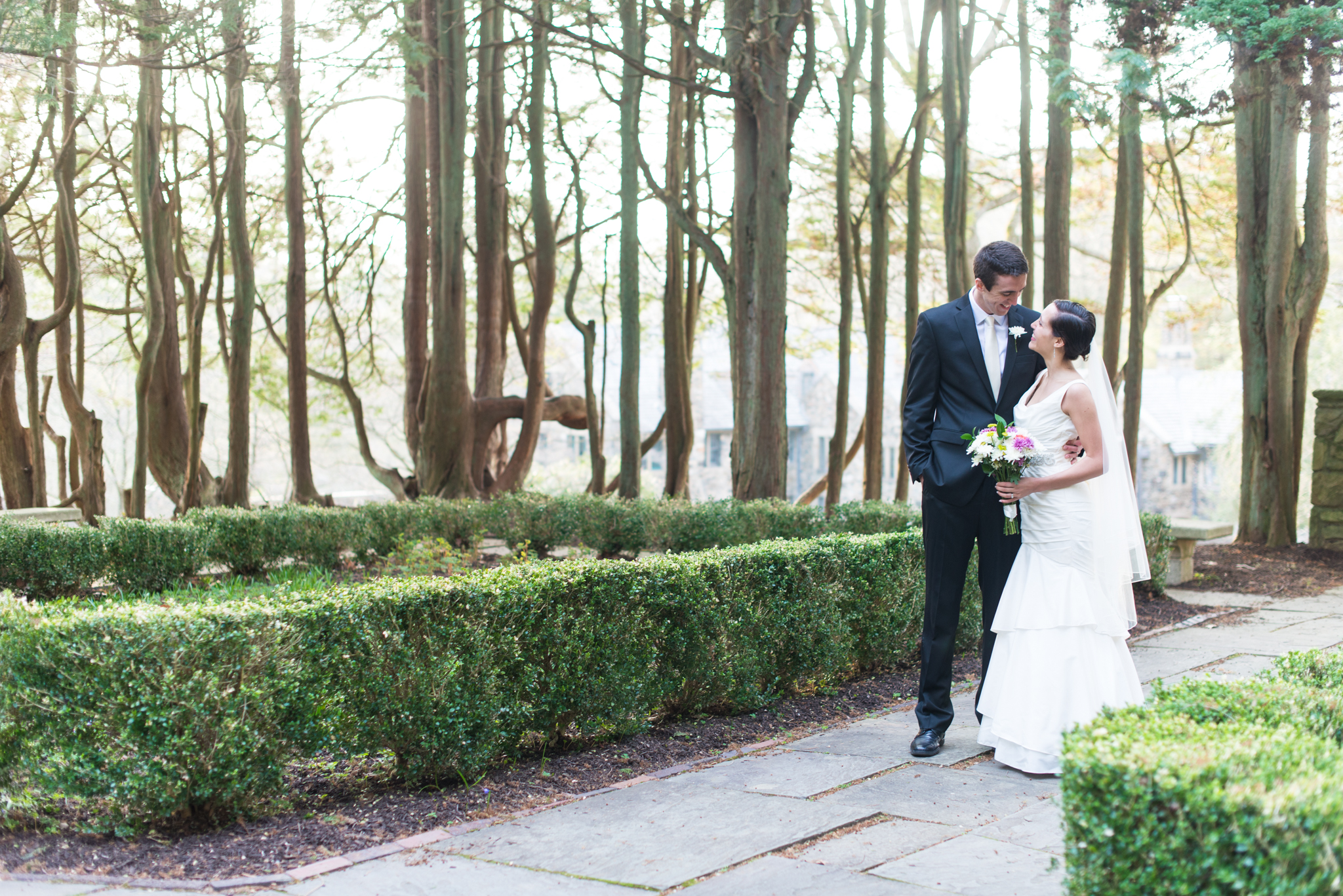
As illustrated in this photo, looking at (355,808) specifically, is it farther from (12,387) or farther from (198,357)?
(198,357)

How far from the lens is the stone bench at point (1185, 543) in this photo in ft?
30.5

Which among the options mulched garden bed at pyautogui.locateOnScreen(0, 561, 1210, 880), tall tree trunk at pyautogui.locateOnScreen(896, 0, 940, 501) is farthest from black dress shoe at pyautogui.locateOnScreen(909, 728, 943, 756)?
tall tree trunk at pyautogui.locateOnScreen(896, 0, 940, 501)

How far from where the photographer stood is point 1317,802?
77.0 inches

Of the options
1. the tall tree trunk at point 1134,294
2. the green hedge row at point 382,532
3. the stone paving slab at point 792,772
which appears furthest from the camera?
the tall tree trunk at point 1134,294

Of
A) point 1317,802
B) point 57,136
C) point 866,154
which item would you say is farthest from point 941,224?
point 1317,802

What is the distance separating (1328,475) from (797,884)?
11.3 m

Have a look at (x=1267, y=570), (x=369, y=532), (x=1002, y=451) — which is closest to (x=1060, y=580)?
(x=1002, y=451)

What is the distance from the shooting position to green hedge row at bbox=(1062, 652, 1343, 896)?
1.93 m

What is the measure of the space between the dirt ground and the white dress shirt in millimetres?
1853

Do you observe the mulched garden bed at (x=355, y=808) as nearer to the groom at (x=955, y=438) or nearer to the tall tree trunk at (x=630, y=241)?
the groom at (x=955, y=438)

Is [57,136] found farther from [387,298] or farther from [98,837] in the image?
[98,837]

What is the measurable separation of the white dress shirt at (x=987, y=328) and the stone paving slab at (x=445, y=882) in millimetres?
2572

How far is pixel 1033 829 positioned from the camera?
3.31m

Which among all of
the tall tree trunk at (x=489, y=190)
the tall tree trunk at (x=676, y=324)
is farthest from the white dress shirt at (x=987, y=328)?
the tall tree trunk at (x=489, y=190)
